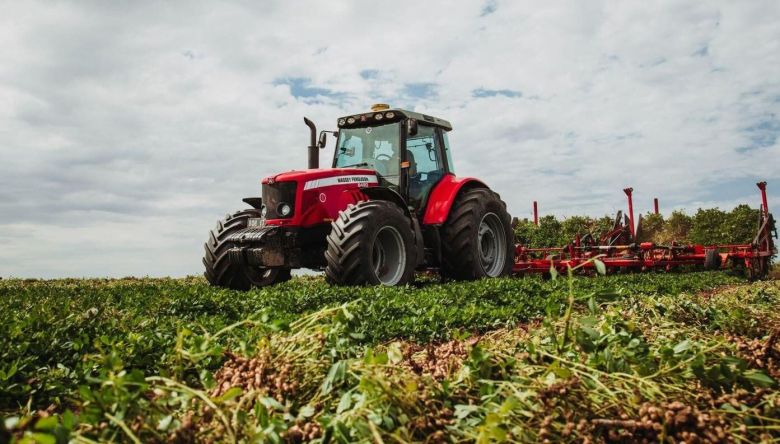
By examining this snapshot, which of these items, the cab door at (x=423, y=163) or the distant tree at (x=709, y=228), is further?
the distant tree at (x=709, y=228)

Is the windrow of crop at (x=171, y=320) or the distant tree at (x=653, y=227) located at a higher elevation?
the distant tree at (x=653, y=227)

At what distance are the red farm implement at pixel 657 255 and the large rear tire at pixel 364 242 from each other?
4.75 metres

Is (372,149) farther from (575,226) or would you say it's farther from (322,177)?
(575,226)

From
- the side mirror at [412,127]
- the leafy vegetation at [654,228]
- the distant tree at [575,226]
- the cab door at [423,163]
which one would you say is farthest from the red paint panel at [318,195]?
the distant tree at [575,226]

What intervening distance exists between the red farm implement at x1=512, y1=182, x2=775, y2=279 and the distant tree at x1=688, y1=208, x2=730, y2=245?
1264 millimetres

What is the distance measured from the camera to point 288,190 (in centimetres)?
916

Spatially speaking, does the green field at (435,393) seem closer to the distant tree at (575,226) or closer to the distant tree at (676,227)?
the distant tree at (575,226)

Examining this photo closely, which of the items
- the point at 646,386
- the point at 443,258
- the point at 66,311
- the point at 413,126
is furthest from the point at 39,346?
the point at 443,258

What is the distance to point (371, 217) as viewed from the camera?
845 centimetres

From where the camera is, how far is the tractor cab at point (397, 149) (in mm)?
9953

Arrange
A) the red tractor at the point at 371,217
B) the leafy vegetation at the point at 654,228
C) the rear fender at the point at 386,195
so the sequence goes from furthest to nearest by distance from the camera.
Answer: the leafy vegetation at the point at 654,228, the rear fender at the point at 386,195, the red tractor at the point at 371,217

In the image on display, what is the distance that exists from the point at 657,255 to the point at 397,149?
25.3 ft

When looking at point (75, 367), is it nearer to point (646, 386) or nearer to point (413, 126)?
point (646, 386)

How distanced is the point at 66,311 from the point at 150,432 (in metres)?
4.51
